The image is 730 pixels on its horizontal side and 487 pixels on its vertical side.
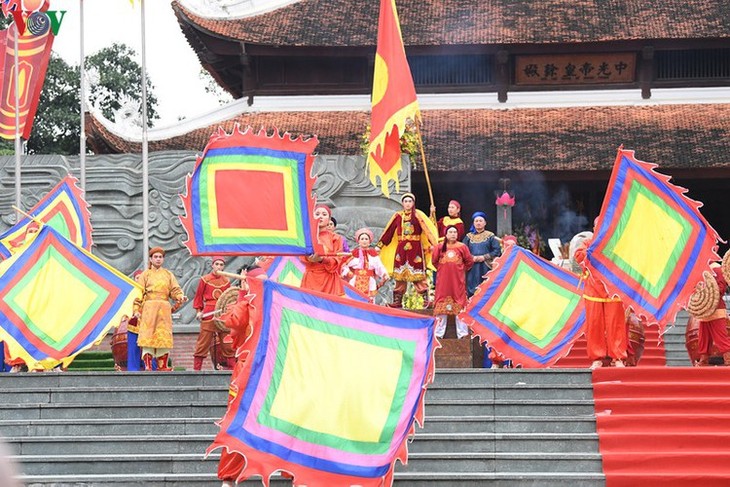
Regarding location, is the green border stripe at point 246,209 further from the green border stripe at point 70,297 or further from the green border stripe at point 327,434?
the green border stripe at point 70,297

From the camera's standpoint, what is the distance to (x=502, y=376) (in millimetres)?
11328

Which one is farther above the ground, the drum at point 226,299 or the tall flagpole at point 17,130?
the tall flagpole at point 17,130

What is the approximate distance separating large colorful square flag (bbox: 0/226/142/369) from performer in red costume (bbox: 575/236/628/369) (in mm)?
4207

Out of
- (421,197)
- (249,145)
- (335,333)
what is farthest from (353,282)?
(421,197)

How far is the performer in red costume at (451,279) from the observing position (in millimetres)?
14164

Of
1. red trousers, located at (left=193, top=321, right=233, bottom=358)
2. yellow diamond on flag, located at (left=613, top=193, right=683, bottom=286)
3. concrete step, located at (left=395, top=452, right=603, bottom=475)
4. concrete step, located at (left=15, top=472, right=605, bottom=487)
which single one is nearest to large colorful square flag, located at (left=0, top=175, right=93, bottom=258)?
red trousers, located at (left=193, top=321, right=233, bottom=358)

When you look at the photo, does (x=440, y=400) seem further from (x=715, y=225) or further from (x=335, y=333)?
(x=715, y=225)

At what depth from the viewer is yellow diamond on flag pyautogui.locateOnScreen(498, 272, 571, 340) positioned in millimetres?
13344

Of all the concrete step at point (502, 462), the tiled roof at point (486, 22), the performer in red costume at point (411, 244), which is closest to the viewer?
the concrete step at point (502, 462)

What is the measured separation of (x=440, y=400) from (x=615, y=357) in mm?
1850

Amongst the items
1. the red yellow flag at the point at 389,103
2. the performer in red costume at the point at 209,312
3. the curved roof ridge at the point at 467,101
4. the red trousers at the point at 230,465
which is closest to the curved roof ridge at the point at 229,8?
the curved roof ridge at the point at 467,101

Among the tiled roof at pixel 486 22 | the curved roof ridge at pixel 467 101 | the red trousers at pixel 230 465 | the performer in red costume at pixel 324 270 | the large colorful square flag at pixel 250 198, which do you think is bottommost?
the red trousers at pixel 230 465

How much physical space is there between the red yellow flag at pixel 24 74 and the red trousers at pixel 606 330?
11.8 meters

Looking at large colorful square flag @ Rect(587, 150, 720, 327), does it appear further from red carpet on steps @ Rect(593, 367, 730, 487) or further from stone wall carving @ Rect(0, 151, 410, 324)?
stone wall carving @ Rect(0, 151, 410, 324)
